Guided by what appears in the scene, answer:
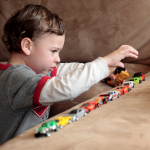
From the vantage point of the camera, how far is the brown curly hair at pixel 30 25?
71 cm

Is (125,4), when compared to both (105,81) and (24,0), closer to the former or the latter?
(105,81)

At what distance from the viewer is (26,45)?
72 cm

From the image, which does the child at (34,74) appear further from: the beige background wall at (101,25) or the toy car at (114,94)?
the beige background wall at (101,25)

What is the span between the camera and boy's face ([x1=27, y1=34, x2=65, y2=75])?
2.34 ft

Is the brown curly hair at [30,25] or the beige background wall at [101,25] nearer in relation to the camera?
the brown curly hair at [30,25]

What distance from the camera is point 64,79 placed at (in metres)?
0.62

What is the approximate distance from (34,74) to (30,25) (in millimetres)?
199

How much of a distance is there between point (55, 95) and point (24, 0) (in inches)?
30.5

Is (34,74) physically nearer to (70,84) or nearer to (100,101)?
(70,84)

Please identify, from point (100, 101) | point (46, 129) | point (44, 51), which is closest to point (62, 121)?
point (46, 129)

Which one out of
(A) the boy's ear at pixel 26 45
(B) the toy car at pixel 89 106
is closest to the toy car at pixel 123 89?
(B) the toy car at pixel 89 106

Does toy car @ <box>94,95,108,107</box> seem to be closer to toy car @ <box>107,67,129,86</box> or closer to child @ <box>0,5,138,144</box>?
child @ <box>0,5,138,144</box>

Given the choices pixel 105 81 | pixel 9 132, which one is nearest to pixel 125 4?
pixel 105 81

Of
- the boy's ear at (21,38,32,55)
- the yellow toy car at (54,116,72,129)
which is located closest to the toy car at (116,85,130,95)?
the yellow toy car at (54,116,72,129)
